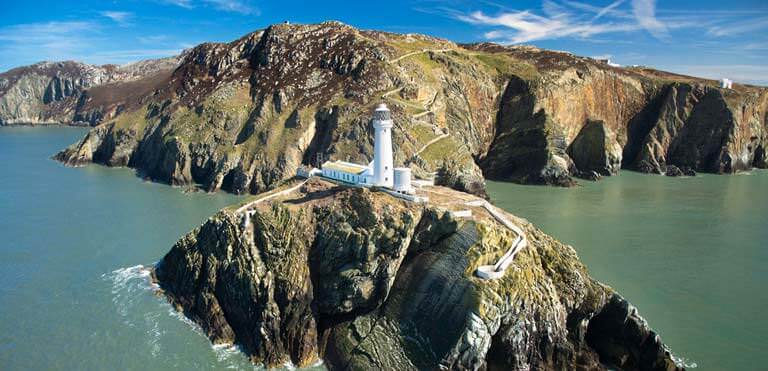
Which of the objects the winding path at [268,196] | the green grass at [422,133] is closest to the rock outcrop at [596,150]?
the green grass at [422,133]

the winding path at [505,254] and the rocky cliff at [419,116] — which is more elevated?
the rocky cliff at [419,116]

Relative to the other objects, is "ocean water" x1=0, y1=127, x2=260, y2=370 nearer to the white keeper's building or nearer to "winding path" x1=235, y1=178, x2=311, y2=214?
"winding path" x1=235, y1=178, x2=311, y2=214

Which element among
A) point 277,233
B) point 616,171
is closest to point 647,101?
point 616,171

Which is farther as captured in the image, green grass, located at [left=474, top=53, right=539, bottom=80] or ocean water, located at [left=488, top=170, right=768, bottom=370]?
green grass, located at [left=474, top=53, right=539, bottom=80]

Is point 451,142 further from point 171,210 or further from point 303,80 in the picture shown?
point 171,210

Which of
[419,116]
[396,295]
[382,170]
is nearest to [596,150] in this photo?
[419,116]

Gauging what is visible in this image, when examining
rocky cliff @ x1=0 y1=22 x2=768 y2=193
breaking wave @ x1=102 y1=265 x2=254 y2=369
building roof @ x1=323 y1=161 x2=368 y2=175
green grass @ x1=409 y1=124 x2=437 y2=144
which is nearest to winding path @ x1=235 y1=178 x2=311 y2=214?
building roof @ x1=323 y1=161 x2=368 y2=175

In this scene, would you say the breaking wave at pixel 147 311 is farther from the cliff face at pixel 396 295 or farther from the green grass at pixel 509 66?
the green grass at pixel 509 66
